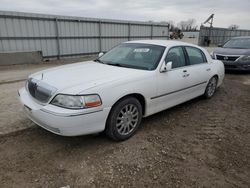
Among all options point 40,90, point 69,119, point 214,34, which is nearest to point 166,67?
point 69,119

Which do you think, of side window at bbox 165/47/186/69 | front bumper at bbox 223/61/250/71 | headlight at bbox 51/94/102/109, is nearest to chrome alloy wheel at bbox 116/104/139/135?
headlight at bbox 51/94/102/109

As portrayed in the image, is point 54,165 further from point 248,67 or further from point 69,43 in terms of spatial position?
point 69,43

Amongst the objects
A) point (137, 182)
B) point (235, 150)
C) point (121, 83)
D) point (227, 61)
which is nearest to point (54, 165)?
point (137, 182)

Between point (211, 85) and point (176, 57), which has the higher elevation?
point (176, 57)

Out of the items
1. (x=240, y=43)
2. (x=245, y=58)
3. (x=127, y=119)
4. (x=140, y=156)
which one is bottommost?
(x=140, y=156)

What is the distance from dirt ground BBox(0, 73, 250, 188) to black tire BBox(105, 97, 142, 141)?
0.47 ft

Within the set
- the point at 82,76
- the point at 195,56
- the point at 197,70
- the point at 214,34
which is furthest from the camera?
the point at 214,34

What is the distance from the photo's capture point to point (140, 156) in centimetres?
311

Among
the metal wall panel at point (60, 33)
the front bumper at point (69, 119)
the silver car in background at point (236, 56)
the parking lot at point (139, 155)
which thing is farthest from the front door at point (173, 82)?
the metal wall panel at point (60, 33)

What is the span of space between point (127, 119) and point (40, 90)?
1.38 metres

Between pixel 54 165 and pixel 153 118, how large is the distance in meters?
2.23

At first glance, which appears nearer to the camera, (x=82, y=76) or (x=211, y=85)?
(x=82, y=76)

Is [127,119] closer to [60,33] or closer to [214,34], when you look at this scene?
[60,33]

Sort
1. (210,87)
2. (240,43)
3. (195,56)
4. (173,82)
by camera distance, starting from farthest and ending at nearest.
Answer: (240,43) → (210,87) → (195,56) → (173,82)
